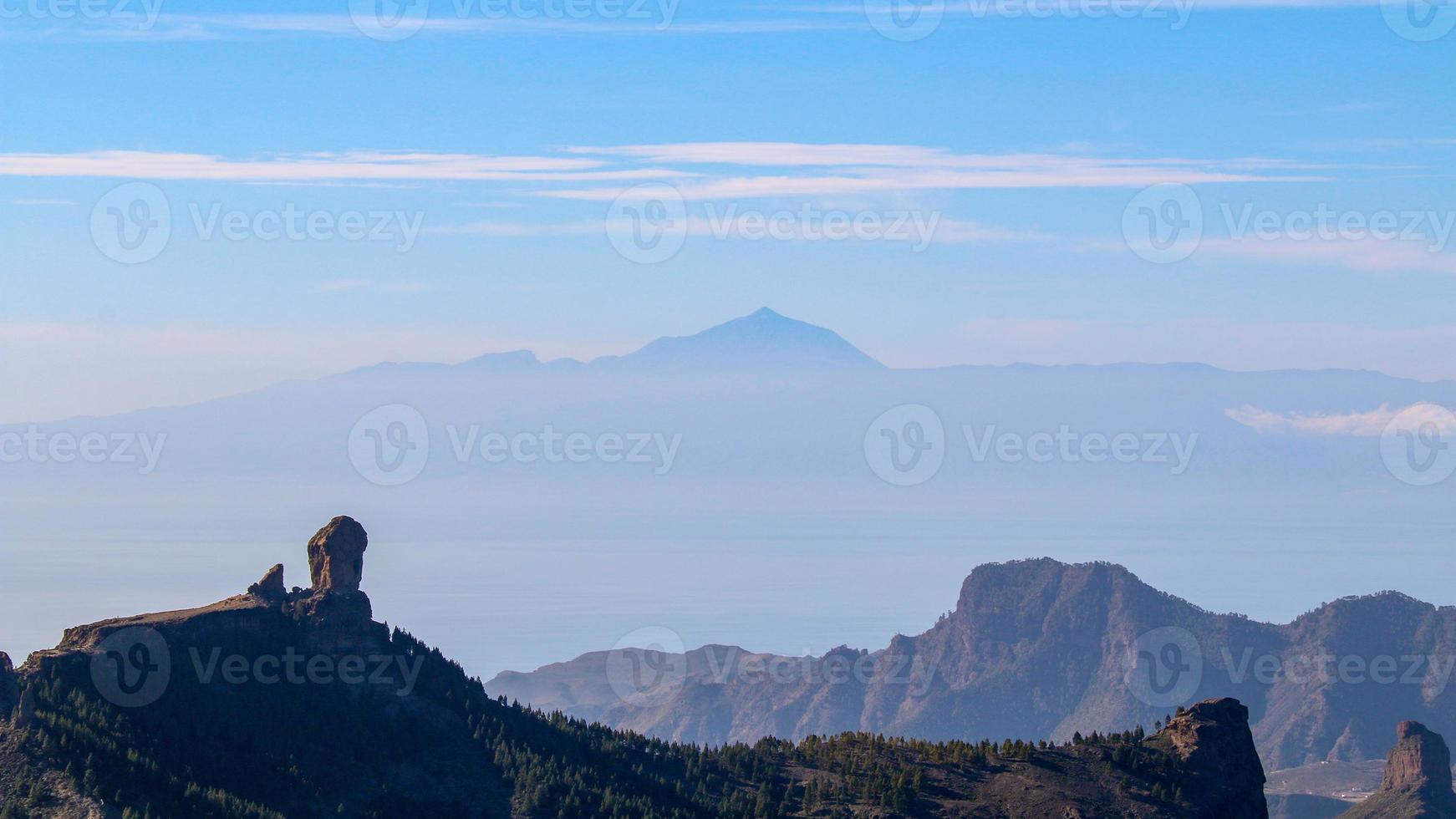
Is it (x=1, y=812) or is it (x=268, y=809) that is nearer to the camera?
(x=1, y=812)

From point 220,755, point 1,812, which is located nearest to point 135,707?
point 220,755

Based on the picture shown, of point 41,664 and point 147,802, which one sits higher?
point 41,664

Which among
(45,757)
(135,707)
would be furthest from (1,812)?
(135,707)

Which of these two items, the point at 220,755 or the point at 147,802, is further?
the point at 220,755

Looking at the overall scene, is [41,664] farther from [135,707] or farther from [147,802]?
[147,802]

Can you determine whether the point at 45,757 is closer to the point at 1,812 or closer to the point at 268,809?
the point at 1,812

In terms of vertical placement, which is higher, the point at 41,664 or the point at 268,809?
the point at 41,664

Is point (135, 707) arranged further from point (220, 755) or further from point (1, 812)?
point (1, 812)

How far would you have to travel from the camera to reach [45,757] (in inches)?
7298

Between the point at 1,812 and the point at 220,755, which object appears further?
the point at 220,755

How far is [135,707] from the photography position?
651 feet

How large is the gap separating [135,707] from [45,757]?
1395 cm

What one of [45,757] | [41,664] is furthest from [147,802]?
[41,664]

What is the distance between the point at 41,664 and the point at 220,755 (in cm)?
1937
